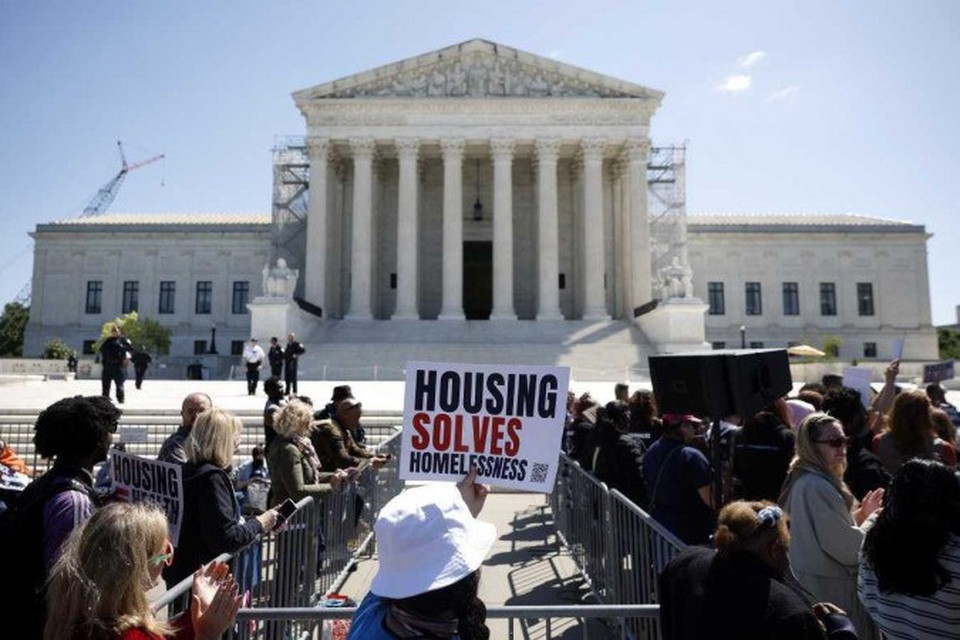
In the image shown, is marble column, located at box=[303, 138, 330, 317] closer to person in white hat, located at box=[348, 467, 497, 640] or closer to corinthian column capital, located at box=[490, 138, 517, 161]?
corinthian column capital, located at box=[490, 138, 517, 161]

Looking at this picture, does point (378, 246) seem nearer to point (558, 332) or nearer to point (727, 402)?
point (558, 332)

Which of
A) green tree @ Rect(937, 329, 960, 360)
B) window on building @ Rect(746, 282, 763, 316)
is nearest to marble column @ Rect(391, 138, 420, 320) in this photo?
window on building @ Rect(746, 282, 763, 316)

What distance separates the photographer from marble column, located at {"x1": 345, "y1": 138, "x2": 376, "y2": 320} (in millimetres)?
38219

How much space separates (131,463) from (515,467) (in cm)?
262

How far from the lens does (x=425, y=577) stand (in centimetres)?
207

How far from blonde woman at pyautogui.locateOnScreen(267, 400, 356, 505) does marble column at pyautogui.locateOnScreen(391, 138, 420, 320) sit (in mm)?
31826

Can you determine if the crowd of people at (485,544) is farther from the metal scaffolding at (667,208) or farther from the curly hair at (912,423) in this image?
the metal scaffolding at (667,208)

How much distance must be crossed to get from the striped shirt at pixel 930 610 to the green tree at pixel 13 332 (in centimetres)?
7470

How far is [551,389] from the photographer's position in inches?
158

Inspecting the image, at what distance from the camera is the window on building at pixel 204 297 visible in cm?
5269

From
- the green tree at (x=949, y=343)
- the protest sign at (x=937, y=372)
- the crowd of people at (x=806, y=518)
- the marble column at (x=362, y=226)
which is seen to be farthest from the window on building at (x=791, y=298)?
the crowd of people at (x=806, y=518)

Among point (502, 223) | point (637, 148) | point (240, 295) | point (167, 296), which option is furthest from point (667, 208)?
point (167, 296)

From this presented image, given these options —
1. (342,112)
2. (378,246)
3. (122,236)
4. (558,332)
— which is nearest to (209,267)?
(122,236)

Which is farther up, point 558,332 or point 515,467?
point 558,332
